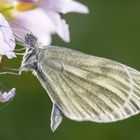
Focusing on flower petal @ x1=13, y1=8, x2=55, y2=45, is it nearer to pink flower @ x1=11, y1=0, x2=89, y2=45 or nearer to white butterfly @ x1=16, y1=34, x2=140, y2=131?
pink flower @ x1=11, y1=0, x2=89, y2=45

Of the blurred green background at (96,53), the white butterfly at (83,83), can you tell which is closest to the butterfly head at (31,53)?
the white butterfly at (83,83)

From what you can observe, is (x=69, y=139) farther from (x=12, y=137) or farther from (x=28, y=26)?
(x=28, y=26)

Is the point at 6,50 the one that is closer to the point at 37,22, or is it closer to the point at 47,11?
the point at 47,11

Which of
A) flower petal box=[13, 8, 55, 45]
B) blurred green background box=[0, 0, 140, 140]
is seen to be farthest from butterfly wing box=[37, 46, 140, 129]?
blurred green background box=[0, 0, 140, 140]

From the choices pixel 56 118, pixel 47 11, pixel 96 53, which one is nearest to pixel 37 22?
pixel 47 11

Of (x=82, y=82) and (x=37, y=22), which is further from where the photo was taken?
(x=37, y=22)

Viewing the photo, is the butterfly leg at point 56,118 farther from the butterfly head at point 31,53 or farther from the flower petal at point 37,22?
the flower petal at point 37,22

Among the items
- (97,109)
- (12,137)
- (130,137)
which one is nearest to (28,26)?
(97,109)
